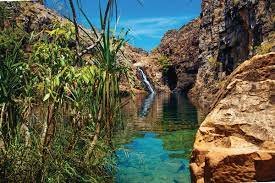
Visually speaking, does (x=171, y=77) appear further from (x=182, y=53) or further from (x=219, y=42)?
(x=219, y=42)

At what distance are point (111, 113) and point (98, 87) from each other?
31.0 inches

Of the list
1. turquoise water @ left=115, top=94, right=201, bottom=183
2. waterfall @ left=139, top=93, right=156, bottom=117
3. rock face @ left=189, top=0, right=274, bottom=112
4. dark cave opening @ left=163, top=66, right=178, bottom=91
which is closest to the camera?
turquoise water @ left=115, top=94, right=201, bottom=183

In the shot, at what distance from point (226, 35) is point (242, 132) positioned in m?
58.7

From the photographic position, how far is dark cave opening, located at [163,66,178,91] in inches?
4392

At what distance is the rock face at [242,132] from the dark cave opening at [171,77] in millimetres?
100670

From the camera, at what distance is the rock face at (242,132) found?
8.39 metres

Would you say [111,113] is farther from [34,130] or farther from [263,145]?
[263,145]

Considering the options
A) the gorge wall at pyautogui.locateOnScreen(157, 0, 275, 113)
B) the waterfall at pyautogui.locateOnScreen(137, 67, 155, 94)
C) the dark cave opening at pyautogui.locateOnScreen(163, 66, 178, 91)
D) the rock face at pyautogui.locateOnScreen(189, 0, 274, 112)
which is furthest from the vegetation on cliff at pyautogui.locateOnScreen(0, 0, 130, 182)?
the dark cave opening at pyautogui.locateOnScreen(163, 66, 178, 91)

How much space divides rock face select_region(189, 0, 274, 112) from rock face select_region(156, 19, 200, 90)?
10698 millimetres

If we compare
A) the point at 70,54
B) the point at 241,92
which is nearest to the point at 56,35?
the point at 70,54

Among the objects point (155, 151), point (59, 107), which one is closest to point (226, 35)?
point (155, 151)

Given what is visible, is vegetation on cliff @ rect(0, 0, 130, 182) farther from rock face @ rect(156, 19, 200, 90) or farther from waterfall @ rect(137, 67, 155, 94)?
waterfall @ rect(137, 67, 155, 94)

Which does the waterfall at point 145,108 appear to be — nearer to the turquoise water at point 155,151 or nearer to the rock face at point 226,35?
the rock face at point 226,35

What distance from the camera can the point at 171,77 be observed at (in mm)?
113938
